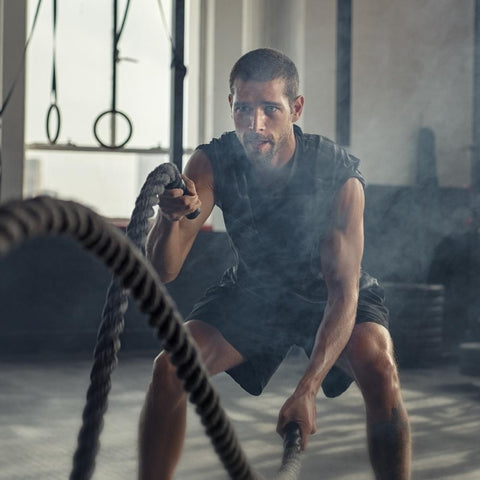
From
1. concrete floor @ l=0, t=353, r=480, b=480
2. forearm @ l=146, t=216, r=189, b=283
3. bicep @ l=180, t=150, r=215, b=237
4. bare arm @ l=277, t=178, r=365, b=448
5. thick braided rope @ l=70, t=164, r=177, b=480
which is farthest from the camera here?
concrete floor @ l=0, t=353, r=480, b=480

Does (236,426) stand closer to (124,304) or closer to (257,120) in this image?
(257,120)

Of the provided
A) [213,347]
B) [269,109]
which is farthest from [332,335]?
[269,109]

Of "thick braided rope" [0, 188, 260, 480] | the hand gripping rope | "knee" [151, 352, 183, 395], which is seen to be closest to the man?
"knee" [151, 352, 183, 395]

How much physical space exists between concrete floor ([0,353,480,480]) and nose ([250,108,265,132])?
88 cm

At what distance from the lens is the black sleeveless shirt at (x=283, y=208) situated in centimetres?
157

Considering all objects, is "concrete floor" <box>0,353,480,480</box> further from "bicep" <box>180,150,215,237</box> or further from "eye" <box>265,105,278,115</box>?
"eye" <box>265,105,278,115</box>

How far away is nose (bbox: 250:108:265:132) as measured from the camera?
1.49 metres

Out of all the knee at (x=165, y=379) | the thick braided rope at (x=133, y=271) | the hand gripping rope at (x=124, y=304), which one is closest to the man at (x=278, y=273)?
the knee at (x=165, y=379)

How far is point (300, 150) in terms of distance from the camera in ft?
5.25

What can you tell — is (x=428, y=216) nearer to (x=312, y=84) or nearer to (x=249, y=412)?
(x=312, y=84)

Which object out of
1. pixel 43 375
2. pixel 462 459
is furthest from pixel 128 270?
pixel 43 375

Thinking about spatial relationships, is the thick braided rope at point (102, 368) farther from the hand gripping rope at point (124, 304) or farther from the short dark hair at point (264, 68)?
the short dark hair at point (264, 68)

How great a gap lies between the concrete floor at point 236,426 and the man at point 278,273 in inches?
21.6

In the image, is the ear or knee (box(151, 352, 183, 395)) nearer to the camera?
knee (box(151, 352, 183, 395))
